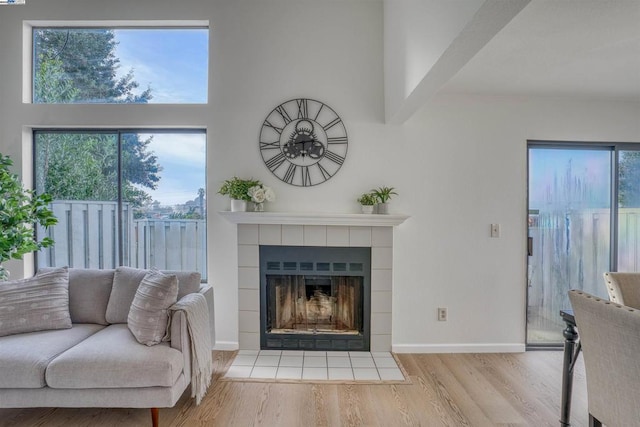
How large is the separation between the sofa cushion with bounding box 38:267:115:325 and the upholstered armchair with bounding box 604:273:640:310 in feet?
10.7

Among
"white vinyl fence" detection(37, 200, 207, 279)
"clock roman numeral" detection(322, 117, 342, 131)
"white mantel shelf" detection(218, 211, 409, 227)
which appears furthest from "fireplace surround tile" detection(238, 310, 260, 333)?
"clock roman numeral" detection(322, 117, 342, 131)

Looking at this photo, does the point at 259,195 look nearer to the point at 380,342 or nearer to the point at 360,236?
the point at 360,236

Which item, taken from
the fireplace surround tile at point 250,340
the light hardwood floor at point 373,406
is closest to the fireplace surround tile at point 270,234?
the fireplace surround tile at point 250,340

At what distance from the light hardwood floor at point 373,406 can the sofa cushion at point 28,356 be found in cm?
36

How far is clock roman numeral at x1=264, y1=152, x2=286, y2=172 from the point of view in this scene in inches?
118

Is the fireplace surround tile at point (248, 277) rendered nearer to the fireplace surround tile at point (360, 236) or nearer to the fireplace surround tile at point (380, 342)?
the fireplace surround tile at point (360, 236)

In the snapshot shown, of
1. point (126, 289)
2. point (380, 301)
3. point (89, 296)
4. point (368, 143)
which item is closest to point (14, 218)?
point (89, 296)

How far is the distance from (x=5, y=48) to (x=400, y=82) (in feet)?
11.6

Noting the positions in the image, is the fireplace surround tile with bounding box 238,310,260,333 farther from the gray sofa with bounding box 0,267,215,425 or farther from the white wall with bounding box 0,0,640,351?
the gray sofa with bounding box 0,267,215,425

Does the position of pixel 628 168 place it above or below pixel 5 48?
below

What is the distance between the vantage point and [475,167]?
3.00 metres

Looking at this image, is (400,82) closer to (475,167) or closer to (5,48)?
(475,167)

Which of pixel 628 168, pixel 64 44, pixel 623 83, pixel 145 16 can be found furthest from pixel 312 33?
pixel 628 168

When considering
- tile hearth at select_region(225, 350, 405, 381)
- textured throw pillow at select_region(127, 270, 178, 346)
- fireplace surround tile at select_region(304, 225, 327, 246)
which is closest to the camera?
textured throw pillow at select_region(127, 270, 178, 346)
